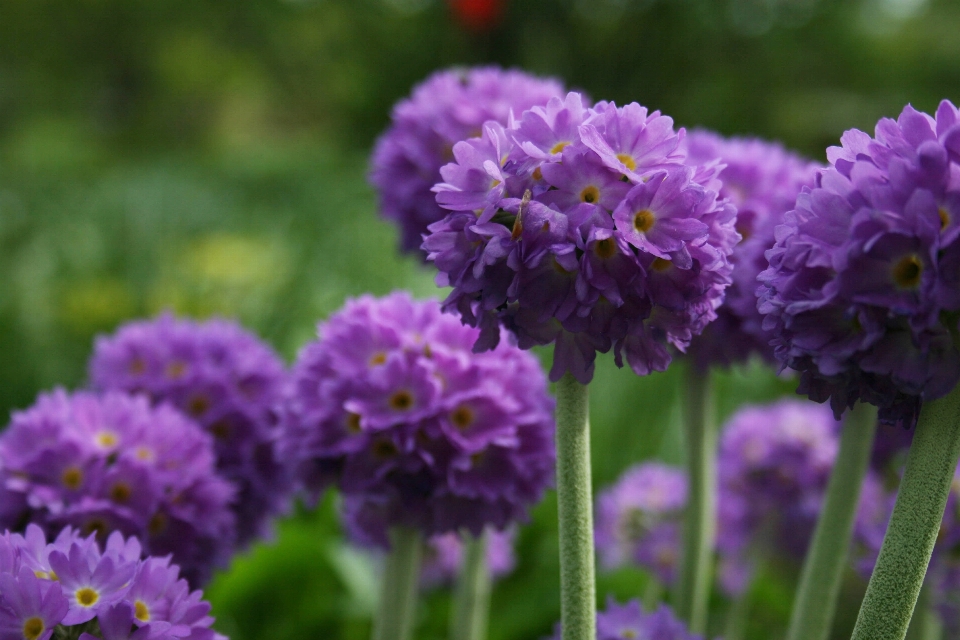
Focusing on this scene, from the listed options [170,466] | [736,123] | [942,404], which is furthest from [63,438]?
[736,123]

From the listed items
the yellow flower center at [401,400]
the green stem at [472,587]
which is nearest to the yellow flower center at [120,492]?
the yellow flower center at [401,400]

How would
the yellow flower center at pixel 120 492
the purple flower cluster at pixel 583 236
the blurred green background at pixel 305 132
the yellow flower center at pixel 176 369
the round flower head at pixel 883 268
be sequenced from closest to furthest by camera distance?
the round flower head at pixel 883 268 → the purple flower cluster at pixel 583 236 → the yellow flower center at pixel 120 492 → the yellow flower center at pixel 176 369 → the blurred green background at pixel 305 132

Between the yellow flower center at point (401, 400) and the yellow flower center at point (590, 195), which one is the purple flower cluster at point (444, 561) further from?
the yellow flower center at point (590, 195)

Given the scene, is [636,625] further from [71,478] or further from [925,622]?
[71,478]

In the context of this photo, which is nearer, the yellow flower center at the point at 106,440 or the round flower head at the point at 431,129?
the yellow flower center at the point at 106,440

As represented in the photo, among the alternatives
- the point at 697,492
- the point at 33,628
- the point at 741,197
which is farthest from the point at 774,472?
the point at 33,628

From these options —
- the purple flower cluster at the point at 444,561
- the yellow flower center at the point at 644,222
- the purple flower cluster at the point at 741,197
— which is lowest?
the yellow flower center at the point at 644,222

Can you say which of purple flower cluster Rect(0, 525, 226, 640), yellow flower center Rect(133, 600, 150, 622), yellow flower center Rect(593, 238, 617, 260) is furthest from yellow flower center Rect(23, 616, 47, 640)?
yellow flower center Rect(593, 238, 617, 260)
